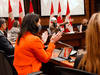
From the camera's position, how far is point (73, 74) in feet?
2.56

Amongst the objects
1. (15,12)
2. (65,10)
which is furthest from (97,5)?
(15,12)

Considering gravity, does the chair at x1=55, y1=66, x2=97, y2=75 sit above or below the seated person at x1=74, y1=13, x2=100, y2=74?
below

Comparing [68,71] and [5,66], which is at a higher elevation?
[68,71]

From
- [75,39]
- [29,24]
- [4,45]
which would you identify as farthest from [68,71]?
[75,39]

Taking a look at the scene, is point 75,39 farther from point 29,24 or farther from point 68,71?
point 68,71

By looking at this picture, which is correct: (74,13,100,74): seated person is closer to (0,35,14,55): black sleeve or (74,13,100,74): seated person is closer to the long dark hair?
the long dark hair

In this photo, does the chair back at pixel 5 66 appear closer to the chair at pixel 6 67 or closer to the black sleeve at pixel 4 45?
the chair at pixel 6 67

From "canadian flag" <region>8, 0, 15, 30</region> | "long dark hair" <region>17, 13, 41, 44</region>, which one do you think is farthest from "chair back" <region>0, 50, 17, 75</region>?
"canadian flag" <region>8, 0, 15, 30</region>

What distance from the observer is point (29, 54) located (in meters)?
1.65

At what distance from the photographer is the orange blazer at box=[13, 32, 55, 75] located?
5.34 ft

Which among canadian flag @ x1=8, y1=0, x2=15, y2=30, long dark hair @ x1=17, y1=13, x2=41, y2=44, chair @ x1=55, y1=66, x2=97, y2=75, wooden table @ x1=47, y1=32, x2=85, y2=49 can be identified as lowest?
wooden table @ x1=47, y1=32, x2=85, y2=49

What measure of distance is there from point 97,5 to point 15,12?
203 inches

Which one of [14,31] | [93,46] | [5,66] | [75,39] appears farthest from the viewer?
[75,39]

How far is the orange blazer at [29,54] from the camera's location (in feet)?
5.34
